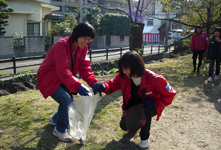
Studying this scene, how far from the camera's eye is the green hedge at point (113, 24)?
2892 cm

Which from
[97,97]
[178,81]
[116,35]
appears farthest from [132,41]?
[116,35]

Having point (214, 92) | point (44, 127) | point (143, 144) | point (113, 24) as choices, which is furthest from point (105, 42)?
point (143, 144)

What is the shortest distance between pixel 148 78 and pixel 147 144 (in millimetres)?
897

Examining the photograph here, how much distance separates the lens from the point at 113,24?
29.7 meters

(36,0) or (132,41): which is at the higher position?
(36,0)

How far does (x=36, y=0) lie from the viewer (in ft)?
64.4

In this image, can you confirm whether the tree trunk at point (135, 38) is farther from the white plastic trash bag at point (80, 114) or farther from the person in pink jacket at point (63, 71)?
the white plastic trash bag at point (80, 114)

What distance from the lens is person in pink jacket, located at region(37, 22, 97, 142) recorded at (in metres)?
2.58

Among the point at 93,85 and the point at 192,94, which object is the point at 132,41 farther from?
the point at 93,85

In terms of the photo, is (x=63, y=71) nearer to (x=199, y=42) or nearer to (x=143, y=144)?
(x=143, y=144)

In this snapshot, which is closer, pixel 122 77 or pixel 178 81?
pixel 122 77

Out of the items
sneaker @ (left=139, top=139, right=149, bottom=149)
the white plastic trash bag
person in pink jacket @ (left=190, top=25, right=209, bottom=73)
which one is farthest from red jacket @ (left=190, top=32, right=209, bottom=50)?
the white plastic trash bag

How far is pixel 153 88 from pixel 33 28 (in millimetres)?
20398

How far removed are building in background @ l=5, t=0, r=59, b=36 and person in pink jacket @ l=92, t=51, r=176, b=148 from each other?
18268mm
